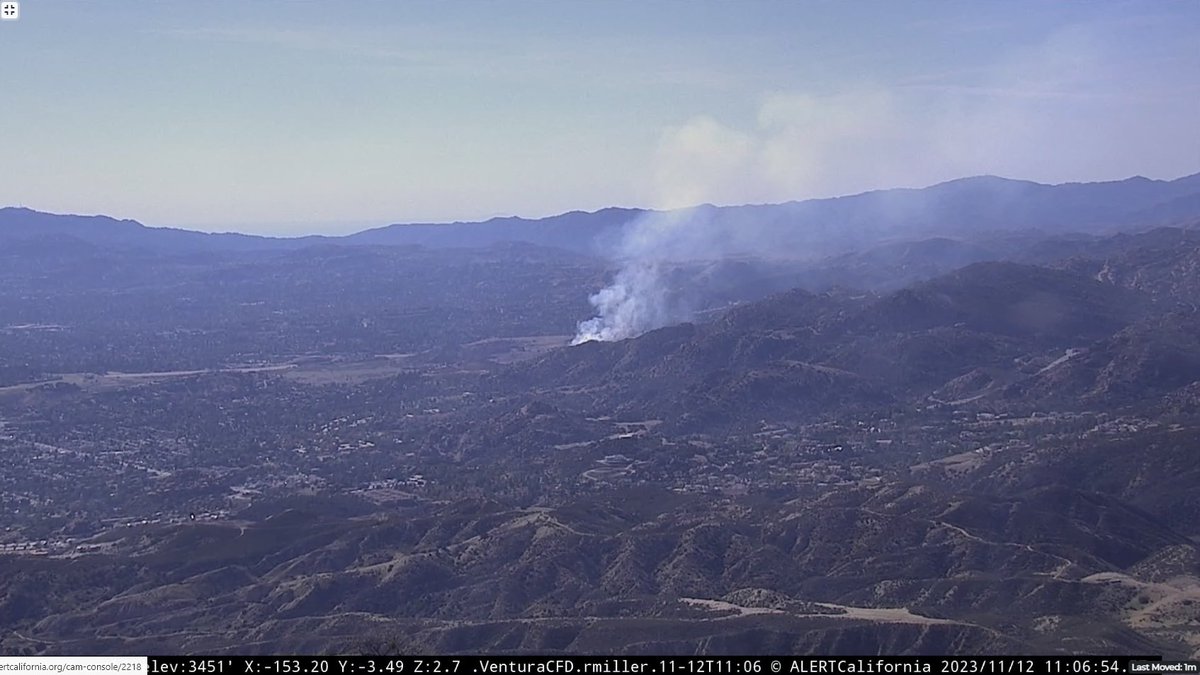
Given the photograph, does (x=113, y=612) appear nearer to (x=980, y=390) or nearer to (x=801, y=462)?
(x=801, y=462)

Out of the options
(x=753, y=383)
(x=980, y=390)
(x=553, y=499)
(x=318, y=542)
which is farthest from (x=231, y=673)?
(x=980, y=390)

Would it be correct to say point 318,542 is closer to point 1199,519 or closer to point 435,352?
point 1199,519

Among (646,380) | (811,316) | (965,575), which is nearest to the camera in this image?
(965,575)

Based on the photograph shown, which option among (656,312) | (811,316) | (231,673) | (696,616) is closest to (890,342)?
(811,316)

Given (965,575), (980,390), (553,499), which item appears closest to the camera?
(965,575)

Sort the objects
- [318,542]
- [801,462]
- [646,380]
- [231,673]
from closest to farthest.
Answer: [231,673]
[318,542]
[801,462]
[646,380]

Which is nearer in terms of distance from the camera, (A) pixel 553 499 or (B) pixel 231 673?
(B) pixel 231 673
